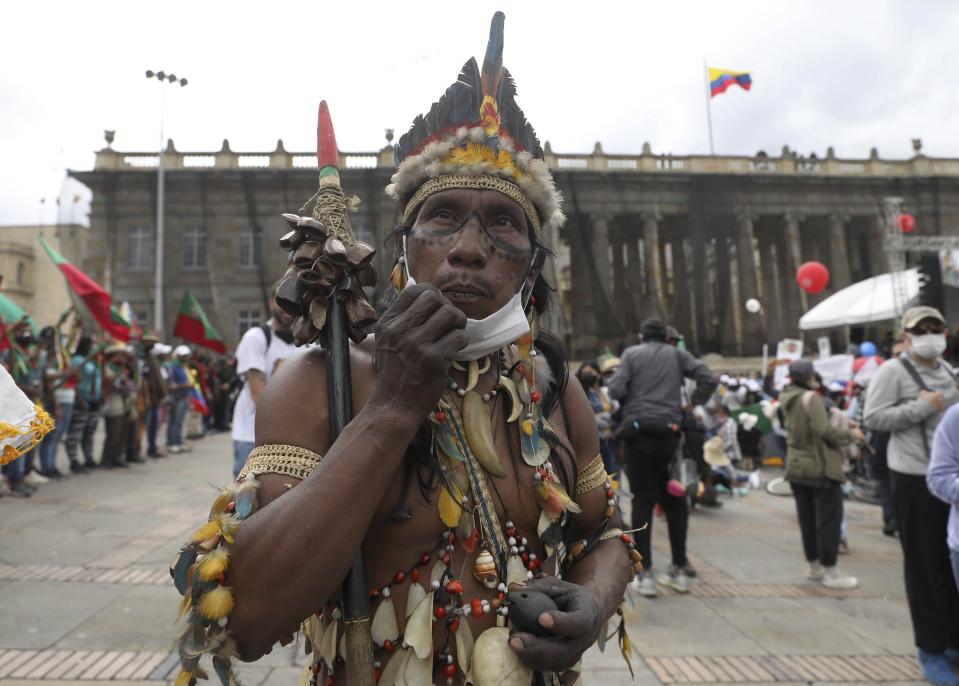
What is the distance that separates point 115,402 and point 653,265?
29.1 meters

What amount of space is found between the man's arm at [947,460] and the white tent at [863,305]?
44.5ft

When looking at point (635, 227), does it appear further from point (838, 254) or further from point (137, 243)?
point (137, 243)

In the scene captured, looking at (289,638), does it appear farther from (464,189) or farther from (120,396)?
(120,396)

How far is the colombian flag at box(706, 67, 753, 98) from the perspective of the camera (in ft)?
99.1

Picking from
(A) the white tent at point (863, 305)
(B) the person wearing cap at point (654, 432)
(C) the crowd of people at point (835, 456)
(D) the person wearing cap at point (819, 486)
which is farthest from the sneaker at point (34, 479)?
(A) the white tent at point (863, 305)

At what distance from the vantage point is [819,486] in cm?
519

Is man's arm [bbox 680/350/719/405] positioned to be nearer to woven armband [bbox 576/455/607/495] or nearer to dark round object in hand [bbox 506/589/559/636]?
woven armband [bbox 576/455/607/495]

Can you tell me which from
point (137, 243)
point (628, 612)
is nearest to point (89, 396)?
point (628, 612)

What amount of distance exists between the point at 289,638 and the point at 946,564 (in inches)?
157

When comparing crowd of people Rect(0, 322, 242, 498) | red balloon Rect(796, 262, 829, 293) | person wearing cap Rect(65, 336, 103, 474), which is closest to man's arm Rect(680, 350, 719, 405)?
crowd of people Rect(0, 322, 242, 498)

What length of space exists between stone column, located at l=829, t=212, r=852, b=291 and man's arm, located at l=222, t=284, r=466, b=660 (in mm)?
39857

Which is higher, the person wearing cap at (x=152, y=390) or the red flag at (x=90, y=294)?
the red flag at (x=90, y=294)

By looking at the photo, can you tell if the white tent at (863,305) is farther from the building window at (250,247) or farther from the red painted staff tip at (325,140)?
the building window at (250,247)

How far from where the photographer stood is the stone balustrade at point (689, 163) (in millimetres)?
32750
